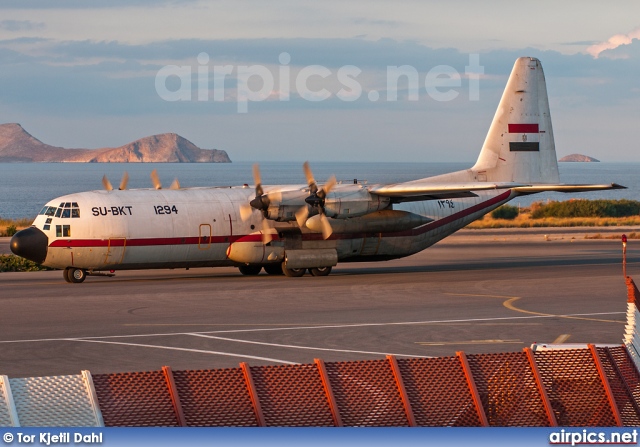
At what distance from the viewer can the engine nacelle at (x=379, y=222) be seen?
118 feet

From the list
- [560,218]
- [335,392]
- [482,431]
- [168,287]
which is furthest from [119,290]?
[560,218]

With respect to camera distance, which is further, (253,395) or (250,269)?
(250,269)

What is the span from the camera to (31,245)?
3222 cm

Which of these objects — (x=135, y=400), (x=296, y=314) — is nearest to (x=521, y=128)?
(x=296, y=314)

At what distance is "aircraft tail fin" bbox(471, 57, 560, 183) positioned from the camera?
41562 mm

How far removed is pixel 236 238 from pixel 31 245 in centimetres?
713

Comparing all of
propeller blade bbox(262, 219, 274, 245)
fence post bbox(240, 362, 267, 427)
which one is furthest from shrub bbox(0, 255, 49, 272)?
fence post bbox(240, 362, 267, 427)

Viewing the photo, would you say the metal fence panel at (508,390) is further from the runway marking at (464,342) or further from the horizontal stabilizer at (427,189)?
the horizontal stabilizer at (427,189)

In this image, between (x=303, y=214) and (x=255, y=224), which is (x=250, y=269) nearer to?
(x=255, y=224)

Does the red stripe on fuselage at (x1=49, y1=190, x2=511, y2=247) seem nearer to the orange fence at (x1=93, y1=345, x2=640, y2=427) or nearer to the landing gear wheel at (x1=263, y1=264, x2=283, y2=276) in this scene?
the landing gear wheel at (x1=263, y1=264, x2=283, y2=276)

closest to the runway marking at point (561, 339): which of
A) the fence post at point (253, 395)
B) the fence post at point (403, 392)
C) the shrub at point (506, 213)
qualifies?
the fence post at point (403, 392)

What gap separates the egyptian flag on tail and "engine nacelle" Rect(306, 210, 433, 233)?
24.0 ft

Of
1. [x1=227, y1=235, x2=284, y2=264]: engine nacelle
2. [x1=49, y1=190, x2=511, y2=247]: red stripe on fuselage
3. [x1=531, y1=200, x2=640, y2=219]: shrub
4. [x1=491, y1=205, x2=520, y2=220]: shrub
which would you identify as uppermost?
[x1=49, y1=190, x2=511, y2=247]: red stripe on fuselage

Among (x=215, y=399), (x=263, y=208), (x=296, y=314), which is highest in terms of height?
(x=263, y=208)
